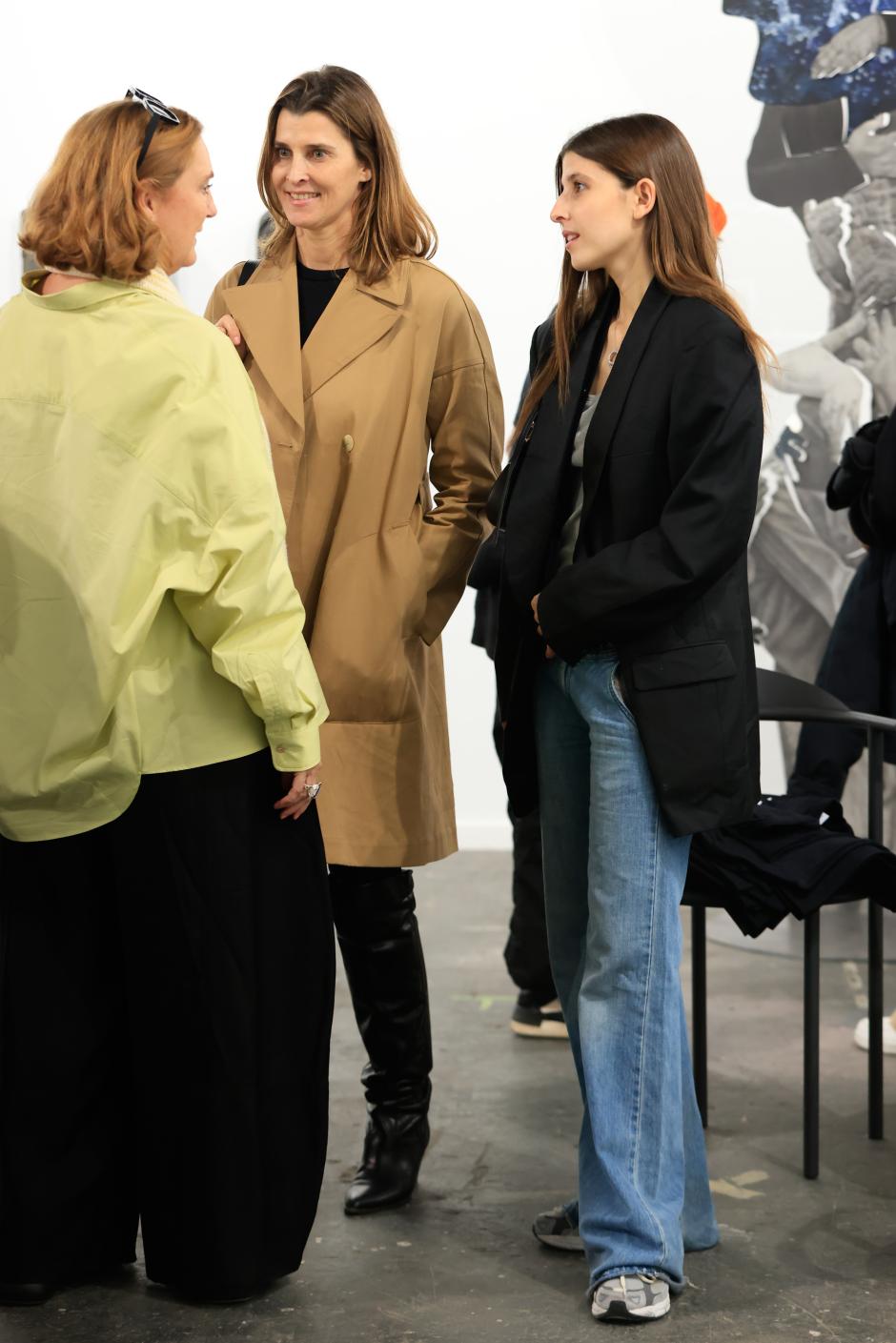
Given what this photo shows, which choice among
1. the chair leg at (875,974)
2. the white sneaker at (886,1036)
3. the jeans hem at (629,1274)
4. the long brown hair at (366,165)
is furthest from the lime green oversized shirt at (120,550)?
the white sneaker at (886,1036)

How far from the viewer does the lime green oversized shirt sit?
2150mm

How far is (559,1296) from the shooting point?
2.44 meters

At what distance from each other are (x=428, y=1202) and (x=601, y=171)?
1699 millimetres

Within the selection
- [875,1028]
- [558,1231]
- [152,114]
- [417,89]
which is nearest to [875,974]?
[875,1028]

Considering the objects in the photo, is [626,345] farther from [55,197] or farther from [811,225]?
[811,225]

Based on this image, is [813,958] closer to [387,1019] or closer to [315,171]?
[387,1019]

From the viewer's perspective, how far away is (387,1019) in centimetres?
283

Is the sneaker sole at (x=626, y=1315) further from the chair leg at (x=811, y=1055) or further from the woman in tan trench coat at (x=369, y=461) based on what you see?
the chair leg at (x=811, y=1055)

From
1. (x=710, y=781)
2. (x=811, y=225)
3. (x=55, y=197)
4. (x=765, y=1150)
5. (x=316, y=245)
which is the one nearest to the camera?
(x=55, y=197)

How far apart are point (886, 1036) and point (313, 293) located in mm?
2036

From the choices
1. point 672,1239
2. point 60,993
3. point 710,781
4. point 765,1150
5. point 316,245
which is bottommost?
point 765,1150

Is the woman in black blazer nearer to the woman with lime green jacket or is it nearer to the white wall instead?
the woman with lime green jacket

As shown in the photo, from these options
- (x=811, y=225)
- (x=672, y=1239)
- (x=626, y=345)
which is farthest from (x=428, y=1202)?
(x=811, y=225)

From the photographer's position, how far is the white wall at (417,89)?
5.23 m
